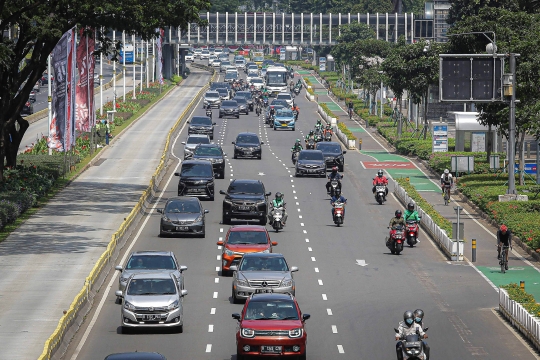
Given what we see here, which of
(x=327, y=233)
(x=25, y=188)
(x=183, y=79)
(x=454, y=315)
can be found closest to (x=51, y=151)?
(x=25, y=188)

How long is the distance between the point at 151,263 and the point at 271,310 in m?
7.67

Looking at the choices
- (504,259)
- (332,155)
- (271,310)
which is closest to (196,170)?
(332,155)

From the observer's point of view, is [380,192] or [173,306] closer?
[173,306]

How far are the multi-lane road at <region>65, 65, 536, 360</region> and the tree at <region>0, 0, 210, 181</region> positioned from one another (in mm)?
9216

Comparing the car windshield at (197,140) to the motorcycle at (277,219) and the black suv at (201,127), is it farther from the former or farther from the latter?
the motorcycle at (277,219)

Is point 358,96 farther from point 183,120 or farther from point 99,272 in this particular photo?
point 99,272

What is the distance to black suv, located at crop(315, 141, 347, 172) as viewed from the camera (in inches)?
2611

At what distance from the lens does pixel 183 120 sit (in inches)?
3819

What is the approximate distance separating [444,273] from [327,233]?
30.5 feet

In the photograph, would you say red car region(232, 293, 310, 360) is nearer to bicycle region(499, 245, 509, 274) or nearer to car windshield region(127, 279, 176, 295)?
car windshield region(127, 279, 176, 295)

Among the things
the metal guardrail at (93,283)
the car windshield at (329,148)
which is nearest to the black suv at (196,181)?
the metal guardrail at (93,283)

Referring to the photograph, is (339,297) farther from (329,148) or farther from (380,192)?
(329,148)

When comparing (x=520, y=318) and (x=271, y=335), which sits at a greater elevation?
(x=271, y=335)

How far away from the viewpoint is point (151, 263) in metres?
31.5
